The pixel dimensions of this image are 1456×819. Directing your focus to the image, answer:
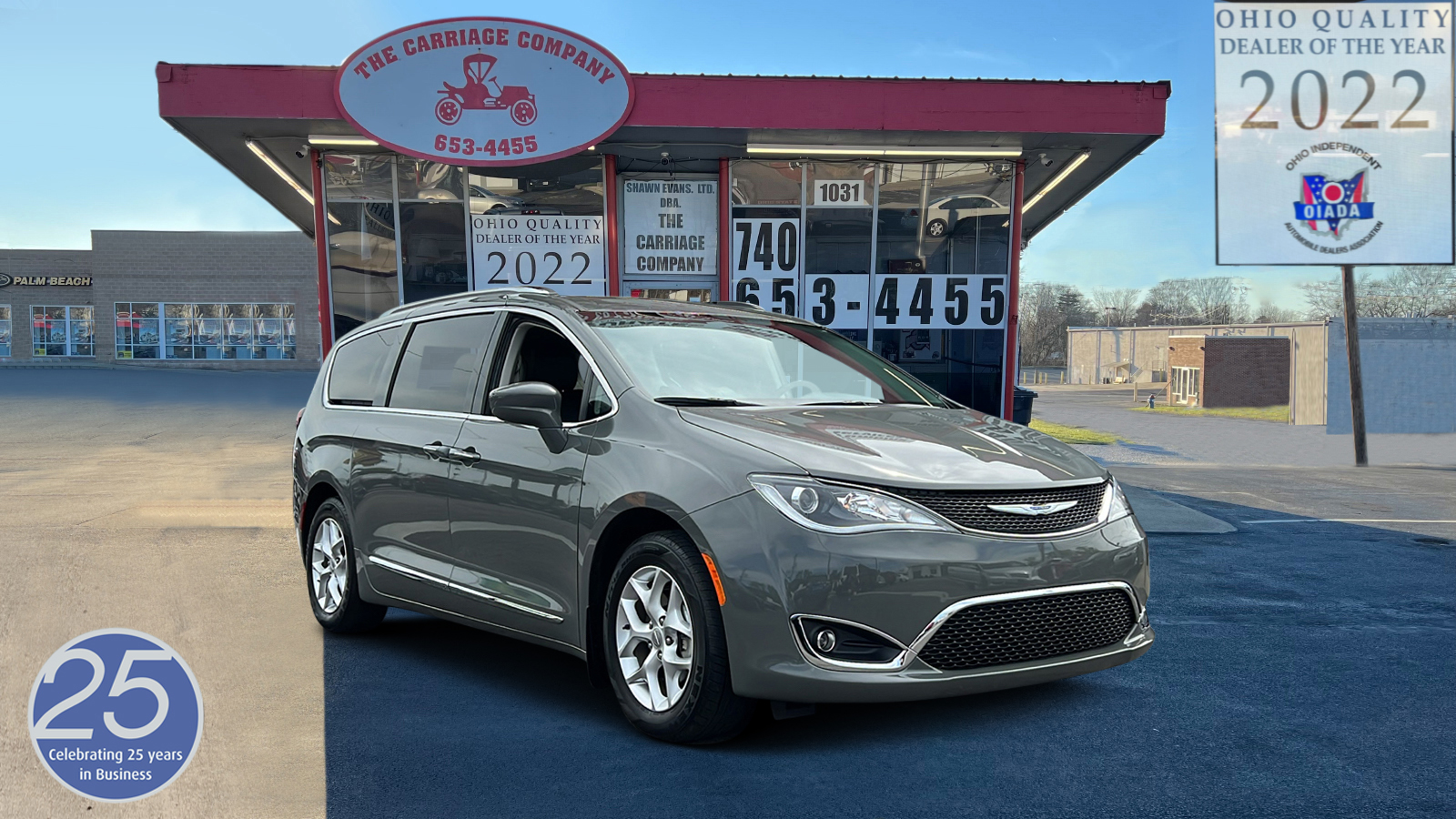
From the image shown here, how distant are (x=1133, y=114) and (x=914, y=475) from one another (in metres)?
9.87

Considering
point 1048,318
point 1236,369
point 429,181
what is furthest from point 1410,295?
point 429,181

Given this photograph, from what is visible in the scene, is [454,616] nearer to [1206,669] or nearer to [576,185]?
[1206,669]

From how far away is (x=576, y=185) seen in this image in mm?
13938

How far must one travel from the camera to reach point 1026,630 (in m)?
4.25

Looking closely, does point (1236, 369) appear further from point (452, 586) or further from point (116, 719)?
point (116, 719)

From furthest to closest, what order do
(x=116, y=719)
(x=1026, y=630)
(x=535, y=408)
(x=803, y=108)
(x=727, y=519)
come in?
(x=803, y=108) → (x=535, y=408) → (x=116, y=719) → (x=1026, y=630) → (x=727, y=519)

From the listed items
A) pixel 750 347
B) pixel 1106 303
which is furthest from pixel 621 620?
pixel 1106 303

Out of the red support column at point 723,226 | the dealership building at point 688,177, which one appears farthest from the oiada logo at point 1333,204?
the red support column at point 723,226

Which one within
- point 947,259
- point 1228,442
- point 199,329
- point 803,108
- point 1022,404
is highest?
point 803,108

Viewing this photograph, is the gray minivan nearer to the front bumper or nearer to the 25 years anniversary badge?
the front bumper

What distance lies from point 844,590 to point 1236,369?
2459 inches

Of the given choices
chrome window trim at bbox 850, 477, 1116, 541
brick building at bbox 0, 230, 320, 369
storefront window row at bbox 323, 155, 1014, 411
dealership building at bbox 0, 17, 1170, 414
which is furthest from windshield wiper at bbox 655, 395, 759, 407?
brick building at bbox 0, 230, 320, 369

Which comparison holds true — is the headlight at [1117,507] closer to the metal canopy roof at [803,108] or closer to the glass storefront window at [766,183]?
the metal canopy roof at [803,108]

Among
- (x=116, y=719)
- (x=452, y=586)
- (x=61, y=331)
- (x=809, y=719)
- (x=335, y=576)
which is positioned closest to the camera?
(x=116, y=719)
